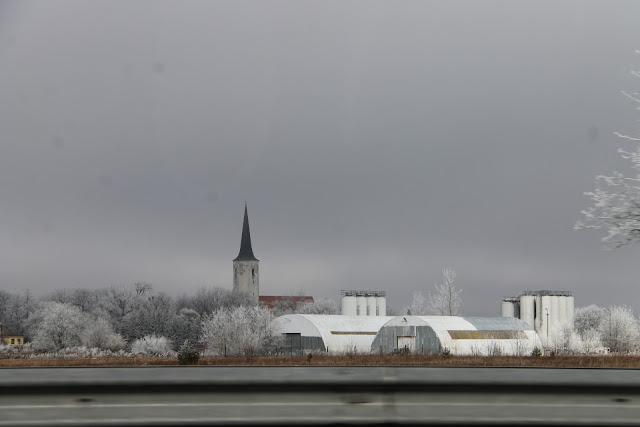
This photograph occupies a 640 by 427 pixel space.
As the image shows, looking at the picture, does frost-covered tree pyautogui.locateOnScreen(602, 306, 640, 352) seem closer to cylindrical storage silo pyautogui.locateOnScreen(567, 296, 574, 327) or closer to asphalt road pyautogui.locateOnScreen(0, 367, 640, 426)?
cylindrical storage silo pyautogui.locateOnScreen(567, 296, 574, 327)

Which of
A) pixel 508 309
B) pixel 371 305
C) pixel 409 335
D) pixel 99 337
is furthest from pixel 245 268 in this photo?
pixel 409 335

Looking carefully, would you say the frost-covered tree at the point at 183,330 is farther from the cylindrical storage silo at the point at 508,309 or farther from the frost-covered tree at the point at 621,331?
the frost-covered tree at the point at 621,331

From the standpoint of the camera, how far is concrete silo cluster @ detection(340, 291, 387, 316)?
103062 mm

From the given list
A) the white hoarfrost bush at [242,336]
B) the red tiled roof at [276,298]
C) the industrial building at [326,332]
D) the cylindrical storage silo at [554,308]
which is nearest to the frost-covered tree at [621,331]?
the cylindrical storage silo at [554,308]

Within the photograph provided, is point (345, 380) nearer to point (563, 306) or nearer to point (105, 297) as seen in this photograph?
point (563, 306)

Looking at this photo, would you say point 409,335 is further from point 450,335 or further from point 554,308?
point 554,308

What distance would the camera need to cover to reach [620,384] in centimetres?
595

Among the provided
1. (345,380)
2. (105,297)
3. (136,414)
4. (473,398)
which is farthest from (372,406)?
(105,297)

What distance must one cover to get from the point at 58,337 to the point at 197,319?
76.1 feet

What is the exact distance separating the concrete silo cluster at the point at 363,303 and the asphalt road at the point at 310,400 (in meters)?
97.3

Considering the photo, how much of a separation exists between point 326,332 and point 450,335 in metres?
11.5

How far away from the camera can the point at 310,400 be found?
19.2ft

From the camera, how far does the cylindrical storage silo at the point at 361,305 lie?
103 metres

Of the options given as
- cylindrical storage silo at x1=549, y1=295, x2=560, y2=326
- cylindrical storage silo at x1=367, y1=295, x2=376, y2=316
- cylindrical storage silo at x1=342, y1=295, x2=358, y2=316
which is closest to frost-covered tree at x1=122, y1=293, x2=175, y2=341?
cylindrical storage silo at x1=342, y1=295, x2=358, y2=316
